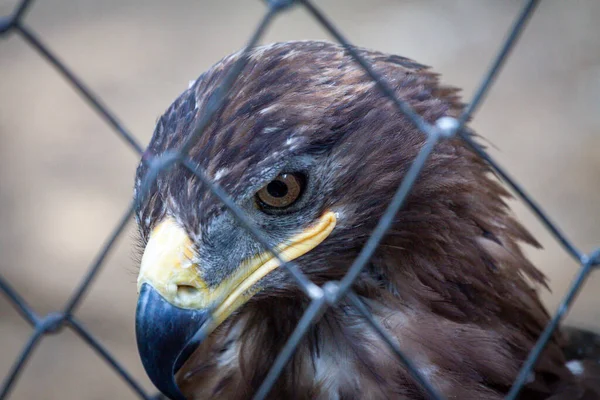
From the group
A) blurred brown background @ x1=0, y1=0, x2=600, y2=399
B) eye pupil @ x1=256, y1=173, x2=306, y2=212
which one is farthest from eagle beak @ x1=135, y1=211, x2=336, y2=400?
blurred brown background @ x1=0, y1=0, x2=600, y2=399

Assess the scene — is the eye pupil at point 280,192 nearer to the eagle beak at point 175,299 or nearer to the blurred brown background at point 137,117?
the eagle beak at point 175,299

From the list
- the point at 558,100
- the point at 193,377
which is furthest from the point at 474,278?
the point at 558,100

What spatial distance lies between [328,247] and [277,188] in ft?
0.62

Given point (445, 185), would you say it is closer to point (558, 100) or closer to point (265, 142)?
point (265, 142)

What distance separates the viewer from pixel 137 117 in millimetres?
4551

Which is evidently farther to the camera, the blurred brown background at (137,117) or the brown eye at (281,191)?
the blurred brown background at (137,117)

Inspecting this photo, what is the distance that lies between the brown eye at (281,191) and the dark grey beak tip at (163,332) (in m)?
0.27

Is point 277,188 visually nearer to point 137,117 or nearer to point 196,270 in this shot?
point 196,270

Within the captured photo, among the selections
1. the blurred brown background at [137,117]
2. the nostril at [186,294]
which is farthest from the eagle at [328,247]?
the blurred brown background at [137,117]

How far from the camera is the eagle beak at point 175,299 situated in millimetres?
1379

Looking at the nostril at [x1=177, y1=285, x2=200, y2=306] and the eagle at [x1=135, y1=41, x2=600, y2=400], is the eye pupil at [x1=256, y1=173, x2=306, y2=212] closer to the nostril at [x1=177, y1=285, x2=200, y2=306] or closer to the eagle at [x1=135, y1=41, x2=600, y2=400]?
the eagle at [x1=135, y1=41, x2=600, y2=400]

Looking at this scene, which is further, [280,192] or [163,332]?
[280,192]

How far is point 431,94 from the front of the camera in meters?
1.71

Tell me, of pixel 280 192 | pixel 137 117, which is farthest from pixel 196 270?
pixel 137 117
